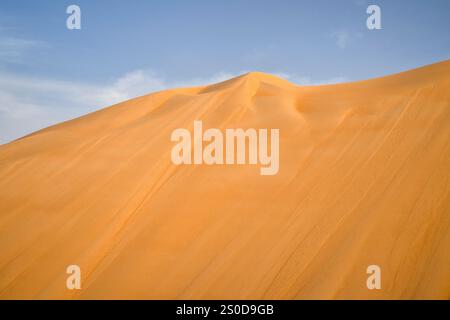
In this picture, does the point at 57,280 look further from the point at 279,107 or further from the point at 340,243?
the point at 279,107

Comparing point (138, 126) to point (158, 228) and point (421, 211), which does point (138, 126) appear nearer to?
point (158, 228)

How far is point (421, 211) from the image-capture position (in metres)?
4.88

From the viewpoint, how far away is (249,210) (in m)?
5.63

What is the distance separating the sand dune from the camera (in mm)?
4492

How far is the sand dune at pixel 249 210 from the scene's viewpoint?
4.49 m

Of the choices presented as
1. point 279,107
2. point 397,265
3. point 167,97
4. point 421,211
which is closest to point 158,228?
point 397,265
